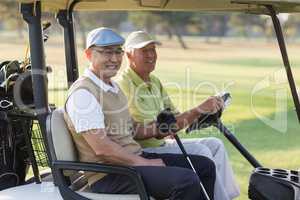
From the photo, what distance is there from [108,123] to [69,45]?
2.88 ft

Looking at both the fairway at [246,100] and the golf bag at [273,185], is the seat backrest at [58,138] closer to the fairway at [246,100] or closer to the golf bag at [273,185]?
the golf bag at [273,185]

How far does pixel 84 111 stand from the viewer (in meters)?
2.91

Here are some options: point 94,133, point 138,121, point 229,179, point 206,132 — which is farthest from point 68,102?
point 206,132

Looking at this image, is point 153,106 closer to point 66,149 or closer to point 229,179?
point 229,179

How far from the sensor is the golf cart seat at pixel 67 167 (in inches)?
111

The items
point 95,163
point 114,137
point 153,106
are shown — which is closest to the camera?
point 95,163

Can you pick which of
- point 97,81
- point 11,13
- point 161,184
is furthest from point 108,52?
point 11,13

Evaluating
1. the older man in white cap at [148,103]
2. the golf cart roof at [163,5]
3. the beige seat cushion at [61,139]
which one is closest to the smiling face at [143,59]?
the older man in white cap at [148,103]

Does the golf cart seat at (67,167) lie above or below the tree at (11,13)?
below

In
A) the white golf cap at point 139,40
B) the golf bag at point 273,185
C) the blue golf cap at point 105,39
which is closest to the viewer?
the golf bag at point 273,185

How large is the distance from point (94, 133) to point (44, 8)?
971mm

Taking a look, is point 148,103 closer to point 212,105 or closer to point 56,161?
point 212,105

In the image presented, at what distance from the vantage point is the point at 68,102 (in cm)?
297

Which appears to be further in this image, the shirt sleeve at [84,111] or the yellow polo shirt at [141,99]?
the yellow polo shirt at [141,99]
